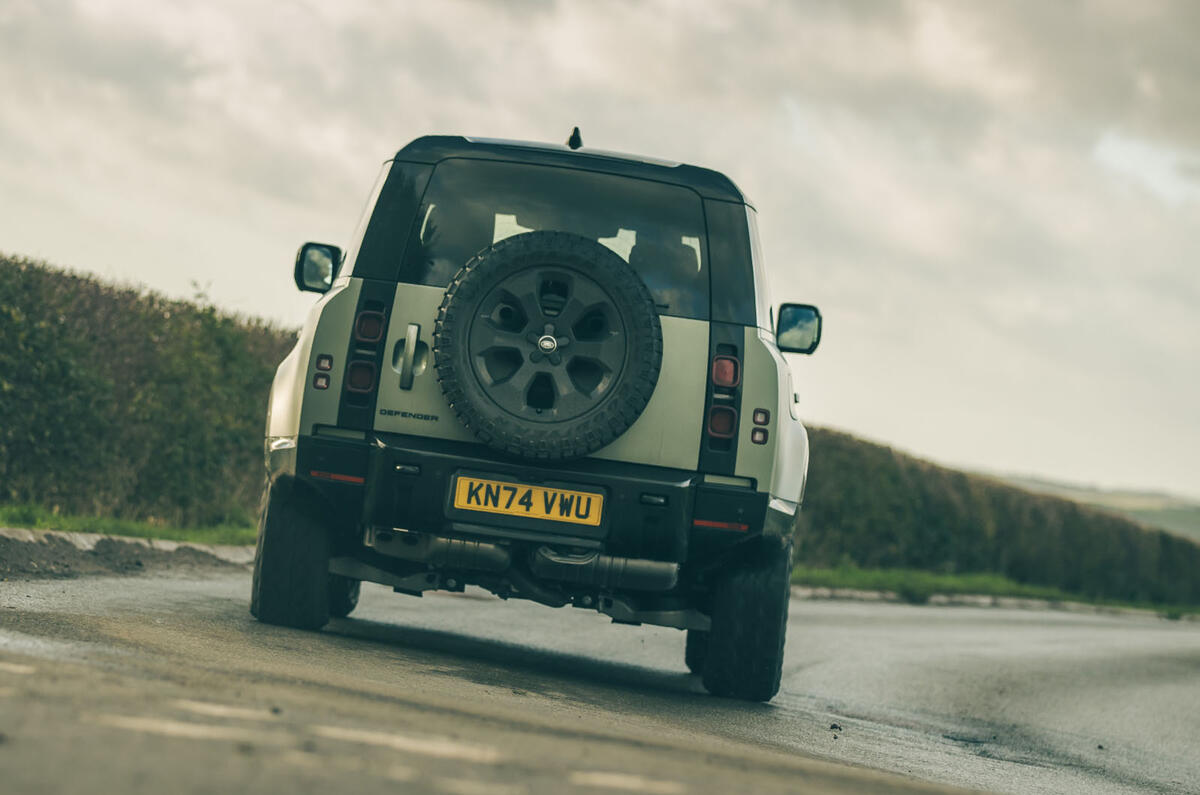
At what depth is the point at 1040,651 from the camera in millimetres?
13703

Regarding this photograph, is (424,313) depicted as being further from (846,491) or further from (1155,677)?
(846,491)

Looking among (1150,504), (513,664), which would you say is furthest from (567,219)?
(1150,504)

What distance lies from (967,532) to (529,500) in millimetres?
23474

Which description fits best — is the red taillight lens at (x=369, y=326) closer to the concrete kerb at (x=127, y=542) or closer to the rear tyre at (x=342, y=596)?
the rear tyre at (x=342, y=596)

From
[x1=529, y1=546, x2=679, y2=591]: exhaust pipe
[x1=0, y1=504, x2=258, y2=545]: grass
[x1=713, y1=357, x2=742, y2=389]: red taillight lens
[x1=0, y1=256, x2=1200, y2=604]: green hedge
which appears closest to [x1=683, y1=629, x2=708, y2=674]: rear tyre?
[x1=529, y1=546, x2=679, y2=591]: exhaust pipe

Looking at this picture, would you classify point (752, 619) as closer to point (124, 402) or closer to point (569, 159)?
point (569, 159)

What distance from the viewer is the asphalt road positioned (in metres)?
3.17

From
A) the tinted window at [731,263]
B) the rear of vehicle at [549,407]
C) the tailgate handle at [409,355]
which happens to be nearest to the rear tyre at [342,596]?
the rear of vehicle at [549,407]

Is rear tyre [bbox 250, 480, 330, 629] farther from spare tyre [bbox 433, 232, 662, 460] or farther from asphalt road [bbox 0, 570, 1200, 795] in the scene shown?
spare tyre [bbox 433, 232, 662, 460]

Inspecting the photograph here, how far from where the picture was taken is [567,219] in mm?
6781

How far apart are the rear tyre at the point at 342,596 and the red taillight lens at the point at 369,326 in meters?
2.40

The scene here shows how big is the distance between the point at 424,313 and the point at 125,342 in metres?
8.47

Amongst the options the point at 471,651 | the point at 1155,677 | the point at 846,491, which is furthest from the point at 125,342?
the point at 846,491

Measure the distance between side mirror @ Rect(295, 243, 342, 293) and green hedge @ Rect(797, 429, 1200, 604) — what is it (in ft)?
58.9
